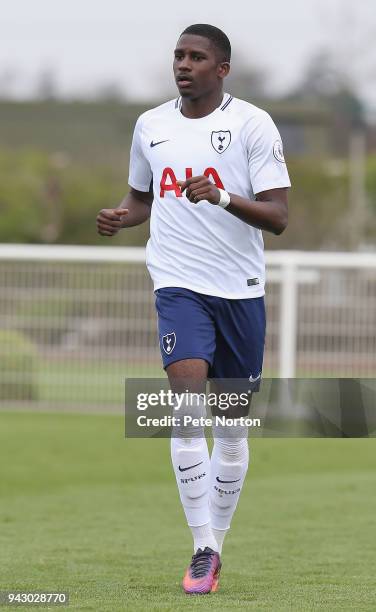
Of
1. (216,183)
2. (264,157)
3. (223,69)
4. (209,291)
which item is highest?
(223,69)

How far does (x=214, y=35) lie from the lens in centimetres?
662

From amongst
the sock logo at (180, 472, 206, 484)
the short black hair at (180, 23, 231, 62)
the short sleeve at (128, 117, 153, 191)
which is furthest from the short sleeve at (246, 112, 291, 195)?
the sock logo at (180, 472, 206, 484)

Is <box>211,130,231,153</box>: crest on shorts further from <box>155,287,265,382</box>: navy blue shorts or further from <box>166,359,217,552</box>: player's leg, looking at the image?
<box>166,359,217,552</box>: player's leg

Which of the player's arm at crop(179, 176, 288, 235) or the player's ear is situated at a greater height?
the player's ear

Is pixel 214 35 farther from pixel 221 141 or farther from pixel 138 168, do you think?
pixel 138 168

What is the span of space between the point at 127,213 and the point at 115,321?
9436 millimetres

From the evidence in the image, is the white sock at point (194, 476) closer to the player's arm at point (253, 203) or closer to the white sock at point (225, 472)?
the white sock at point (225, 472)

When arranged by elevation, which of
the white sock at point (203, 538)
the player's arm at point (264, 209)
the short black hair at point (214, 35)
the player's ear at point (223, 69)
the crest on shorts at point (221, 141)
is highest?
the short black hair at point (214, 35)

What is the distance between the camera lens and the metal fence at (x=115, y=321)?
15719 mm

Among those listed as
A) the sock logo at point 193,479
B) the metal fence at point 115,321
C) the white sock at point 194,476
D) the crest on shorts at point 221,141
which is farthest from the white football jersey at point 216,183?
the metal fence at point 115,321

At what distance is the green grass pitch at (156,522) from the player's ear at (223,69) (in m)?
2.41

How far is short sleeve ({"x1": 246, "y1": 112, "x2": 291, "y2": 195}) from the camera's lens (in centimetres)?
647

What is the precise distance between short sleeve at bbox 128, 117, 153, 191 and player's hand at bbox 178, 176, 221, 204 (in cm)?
78

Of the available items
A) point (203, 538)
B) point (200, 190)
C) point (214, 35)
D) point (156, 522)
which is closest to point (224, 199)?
point (200, 190)
